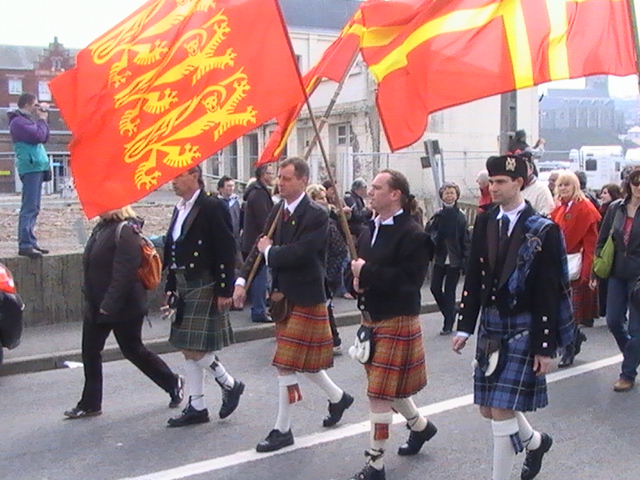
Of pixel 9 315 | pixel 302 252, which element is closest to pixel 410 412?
pixel 302 252

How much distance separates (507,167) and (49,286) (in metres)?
6.83

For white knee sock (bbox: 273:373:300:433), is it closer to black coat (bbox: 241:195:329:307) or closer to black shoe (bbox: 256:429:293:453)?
black shoe (bbox: 256:429:293:453)

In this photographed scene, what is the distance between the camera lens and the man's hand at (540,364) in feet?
14.8

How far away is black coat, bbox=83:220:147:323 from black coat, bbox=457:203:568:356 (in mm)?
2753

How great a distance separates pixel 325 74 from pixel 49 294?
523 cm

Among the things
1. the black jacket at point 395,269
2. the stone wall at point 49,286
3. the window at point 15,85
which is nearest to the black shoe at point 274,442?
the black jacket at point 395,269

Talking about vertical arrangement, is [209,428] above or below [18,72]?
below

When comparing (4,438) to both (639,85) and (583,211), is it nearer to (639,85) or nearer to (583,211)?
(639,85)

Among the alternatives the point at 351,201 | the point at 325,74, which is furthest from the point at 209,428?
the point at 351,201

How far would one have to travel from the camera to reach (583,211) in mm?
8078

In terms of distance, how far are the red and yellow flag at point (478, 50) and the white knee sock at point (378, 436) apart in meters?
1.78

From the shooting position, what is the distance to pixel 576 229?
319 inches

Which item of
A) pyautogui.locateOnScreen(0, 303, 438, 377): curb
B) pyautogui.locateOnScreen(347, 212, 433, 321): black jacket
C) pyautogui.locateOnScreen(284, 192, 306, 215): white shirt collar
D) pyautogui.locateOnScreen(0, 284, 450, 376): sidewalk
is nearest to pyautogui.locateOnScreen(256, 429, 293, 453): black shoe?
pyautogui.locateOnScreen(347, 212, 433, 321): black jacket

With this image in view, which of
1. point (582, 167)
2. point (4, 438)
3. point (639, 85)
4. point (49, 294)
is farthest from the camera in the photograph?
point (582, 167)
